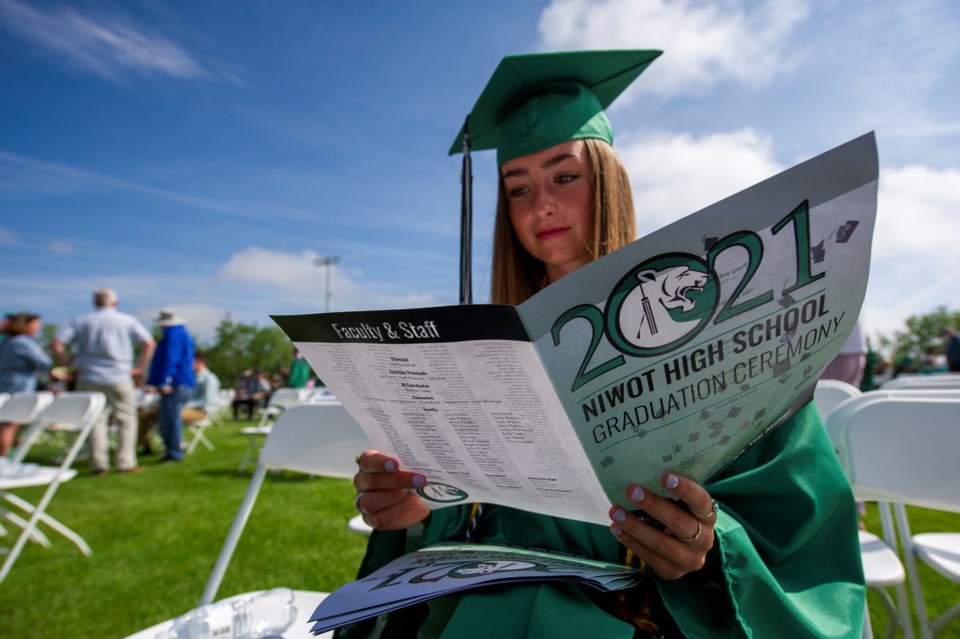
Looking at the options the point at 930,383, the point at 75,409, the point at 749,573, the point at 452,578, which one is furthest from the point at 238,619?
the point at 930,383

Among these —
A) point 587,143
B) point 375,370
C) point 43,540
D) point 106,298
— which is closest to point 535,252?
point 587,143

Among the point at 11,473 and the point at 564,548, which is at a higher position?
the point at 564,548

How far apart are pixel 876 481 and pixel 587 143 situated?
111cm

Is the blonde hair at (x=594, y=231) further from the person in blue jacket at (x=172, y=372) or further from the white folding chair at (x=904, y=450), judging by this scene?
the person in blue jacket at (x=172, y=372)

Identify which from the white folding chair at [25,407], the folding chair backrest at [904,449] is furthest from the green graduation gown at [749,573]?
the white folding chair at [25,407]

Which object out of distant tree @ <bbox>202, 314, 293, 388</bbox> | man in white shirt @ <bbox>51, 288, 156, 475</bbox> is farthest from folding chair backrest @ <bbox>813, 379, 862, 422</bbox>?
distant tree @ <bbox>202, 314, 293, 388</bbox>

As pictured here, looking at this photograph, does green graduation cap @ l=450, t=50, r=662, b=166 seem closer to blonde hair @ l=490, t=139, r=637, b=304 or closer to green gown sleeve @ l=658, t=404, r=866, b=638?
blonde hair @ l=490, t=139, r=637, b=304

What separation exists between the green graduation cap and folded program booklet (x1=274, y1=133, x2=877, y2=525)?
2.31ft

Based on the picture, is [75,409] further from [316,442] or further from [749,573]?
[749,573]

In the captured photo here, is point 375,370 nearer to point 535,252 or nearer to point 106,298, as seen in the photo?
point 535,252

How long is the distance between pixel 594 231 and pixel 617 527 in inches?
26.5

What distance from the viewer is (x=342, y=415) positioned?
1.59 meters

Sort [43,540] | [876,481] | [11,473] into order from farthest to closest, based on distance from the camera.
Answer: [43,540]
[11,473]
[876,481]

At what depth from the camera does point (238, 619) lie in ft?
3.69
